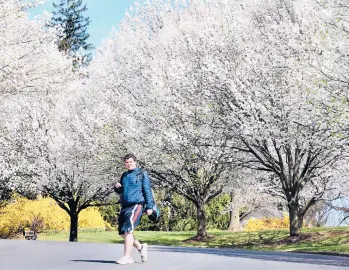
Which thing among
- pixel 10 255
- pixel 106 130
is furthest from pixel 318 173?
pixel 10 255

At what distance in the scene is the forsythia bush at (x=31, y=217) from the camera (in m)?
34.8

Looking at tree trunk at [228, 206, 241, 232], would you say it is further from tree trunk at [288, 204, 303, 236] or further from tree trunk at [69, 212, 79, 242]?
tree trunk at [288, 204, 303, 236]

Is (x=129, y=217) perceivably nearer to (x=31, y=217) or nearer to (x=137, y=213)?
(x=137, y=213)

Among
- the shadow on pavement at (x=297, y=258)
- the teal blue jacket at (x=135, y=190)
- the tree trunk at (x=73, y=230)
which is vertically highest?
the teal blue jacket at (x=135, y=190)

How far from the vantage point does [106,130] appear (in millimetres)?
27672

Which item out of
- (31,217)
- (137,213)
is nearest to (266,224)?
(31,217)

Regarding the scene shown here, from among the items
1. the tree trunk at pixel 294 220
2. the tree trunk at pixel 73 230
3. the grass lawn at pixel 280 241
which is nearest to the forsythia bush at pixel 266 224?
the grass lawn at pixel 280 241

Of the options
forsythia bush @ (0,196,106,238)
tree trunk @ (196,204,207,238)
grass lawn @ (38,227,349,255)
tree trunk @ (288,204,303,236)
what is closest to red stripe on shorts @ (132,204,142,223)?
grass lawn @ (38,227,349,255)

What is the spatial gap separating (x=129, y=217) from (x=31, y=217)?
26901 millimetres

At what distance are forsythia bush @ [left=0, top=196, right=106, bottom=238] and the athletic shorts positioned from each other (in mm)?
26139

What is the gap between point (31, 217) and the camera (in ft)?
116

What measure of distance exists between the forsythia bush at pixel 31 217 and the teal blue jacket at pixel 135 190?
26.2 metres

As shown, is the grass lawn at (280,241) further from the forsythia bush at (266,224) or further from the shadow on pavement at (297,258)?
the forsythia bush at (266,224)

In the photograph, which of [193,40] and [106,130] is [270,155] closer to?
[193,40]
